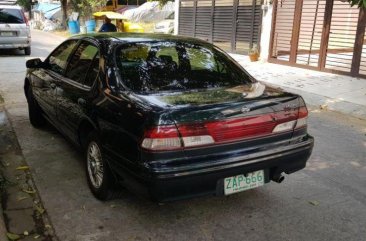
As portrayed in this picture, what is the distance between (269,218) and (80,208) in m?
1.66

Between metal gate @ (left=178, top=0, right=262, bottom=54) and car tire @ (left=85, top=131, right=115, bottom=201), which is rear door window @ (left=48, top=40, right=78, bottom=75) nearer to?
car tire @ (left=85, top=131, right=115, bottom=201)

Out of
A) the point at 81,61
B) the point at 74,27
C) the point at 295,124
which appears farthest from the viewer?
the point at 74,27

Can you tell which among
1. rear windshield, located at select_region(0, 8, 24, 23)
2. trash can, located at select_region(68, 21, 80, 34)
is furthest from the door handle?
trash can, located at select_region(68, 21, 80, 34)

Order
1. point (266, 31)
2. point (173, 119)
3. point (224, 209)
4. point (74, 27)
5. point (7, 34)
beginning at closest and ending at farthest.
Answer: point (173, 119) → point (224, 209) → point (266, 31) → point (7, 34) → point (74, 27)

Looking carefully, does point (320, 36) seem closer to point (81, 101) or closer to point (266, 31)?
point (266, 31)

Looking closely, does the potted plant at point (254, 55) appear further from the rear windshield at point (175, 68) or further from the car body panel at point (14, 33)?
the rear windshield at point (175, 68)

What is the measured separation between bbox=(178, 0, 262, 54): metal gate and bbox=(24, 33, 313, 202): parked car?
10.4 m

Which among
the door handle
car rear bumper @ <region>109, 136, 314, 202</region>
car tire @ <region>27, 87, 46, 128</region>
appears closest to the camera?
car rear bumper @ <region>109, 136, 314, 202</region>

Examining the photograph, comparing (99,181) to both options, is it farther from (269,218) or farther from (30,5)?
(30,5)

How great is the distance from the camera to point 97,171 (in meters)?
3.81

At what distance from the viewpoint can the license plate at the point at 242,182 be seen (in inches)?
125

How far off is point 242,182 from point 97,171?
1374 mm

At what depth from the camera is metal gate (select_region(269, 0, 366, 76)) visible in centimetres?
1065

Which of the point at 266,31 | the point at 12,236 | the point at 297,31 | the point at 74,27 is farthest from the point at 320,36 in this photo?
the point at 74,27
